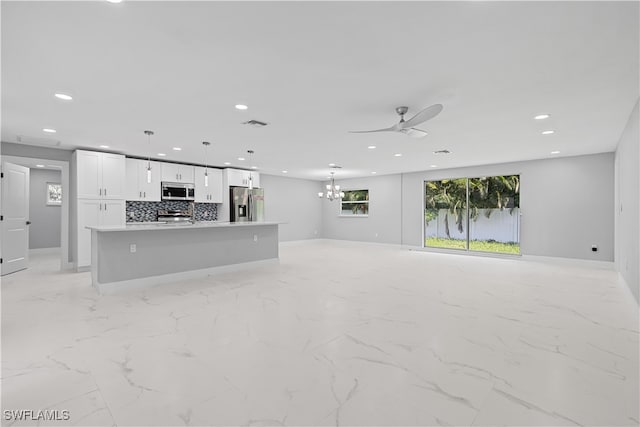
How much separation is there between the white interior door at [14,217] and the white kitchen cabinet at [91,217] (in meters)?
1.11

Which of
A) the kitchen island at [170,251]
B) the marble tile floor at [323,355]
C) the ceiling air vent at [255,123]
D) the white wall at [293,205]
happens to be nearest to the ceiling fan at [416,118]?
the ceiling air vent at [255,123]

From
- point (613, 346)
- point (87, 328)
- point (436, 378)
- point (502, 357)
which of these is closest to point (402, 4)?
point (436, 378)

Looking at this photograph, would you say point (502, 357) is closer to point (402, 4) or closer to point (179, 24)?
point (402, 4)

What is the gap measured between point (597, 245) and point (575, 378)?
583cm

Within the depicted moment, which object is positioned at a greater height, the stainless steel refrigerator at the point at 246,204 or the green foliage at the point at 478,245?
the stainless steel refrigerator at the point at 246,204

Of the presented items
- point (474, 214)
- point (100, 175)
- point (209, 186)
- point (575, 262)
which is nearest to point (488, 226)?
point (474, 214)

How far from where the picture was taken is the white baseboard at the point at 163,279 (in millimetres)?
4359

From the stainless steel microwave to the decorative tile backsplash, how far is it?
34 cm

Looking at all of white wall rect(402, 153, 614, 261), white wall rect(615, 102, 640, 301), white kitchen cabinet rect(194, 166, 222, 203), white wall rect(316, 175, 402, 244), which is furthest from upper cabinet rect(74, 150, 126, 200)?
white wall rect(402, 153, 614, 261)

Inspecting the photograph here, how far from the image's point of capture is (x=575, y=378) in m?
2.12

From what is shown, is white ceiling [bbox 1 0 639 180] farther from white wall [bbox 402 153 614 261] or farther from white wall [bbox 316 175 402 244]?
white wall [bbox 316 175 402 244]

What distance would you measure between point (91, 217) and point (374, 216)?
754 centimetres

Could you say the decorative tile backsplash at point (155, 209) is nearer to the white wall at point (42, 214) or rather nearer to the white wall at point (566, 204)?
the white wall at point (42, 214)

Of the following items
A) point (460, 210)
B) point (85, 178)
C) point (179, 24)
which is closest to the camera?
point (179, 24)
